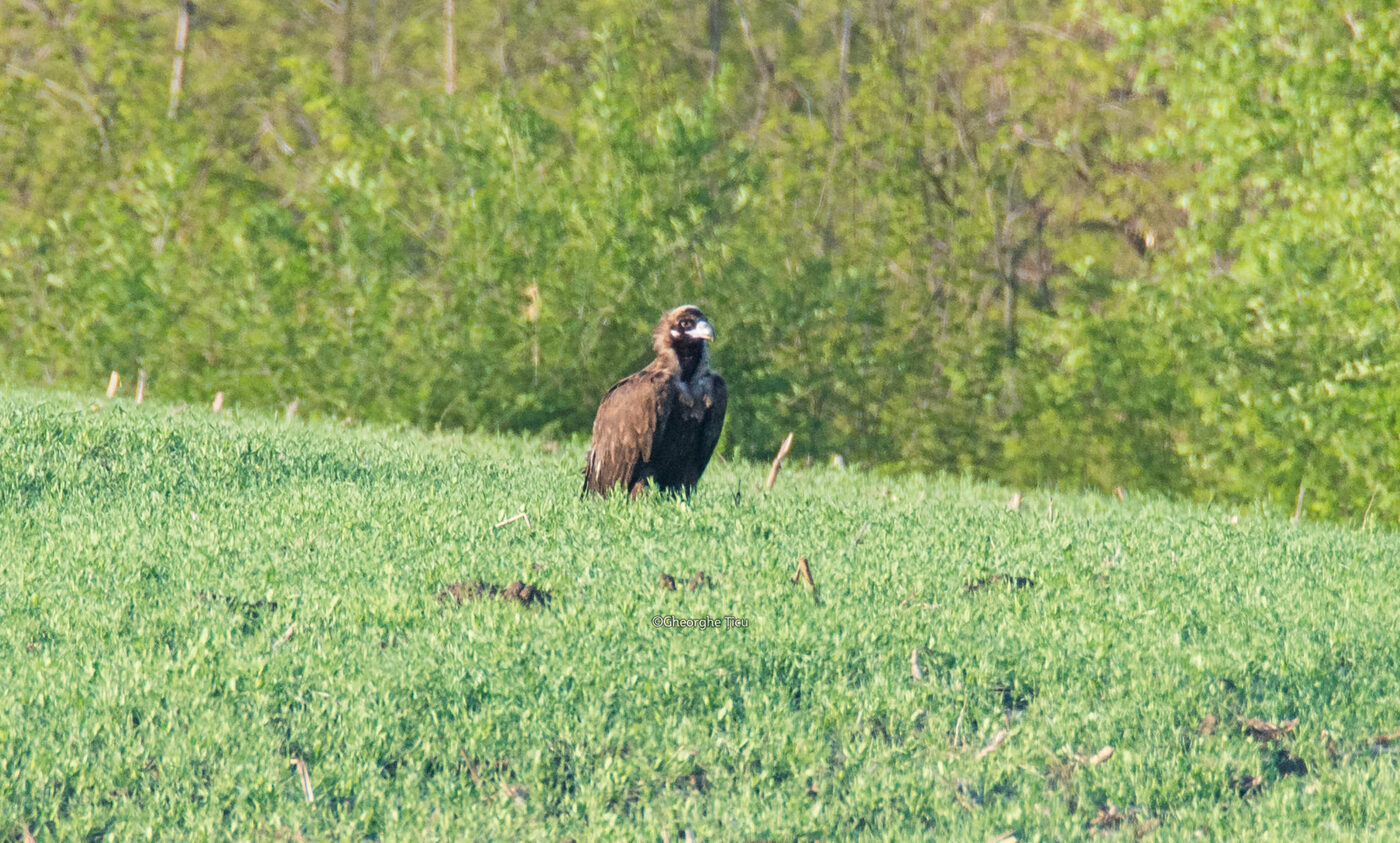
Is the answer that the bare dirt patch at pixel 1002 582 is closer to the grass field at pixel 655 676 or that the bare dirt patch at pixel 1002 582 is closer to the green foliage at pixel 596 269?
the grass field at pixel 655 676

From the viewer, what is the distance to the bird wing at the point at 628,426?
924 centimetres

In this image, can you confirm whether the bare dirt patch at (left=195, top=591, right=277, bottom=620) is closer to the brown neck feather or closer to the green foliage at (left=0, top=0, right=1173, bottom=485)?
the brown neck feather

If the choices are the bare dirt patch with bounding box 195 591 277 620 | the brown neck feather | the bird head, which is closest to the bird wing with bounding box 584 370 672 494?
the brown neck feather

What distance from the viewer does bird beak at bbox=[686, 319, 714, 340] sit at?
9.17 m

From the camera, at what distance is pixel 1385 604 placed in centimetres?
820

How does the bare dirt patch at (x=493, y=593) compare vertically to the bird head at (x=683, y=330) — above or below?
below

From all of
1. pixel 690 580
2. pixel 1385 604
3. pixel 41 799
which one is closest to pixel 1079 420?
pixel 1385 604

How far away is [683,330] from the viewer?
9438 mm

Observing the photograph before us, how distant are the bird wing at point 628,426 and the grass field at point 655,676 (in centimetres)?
33

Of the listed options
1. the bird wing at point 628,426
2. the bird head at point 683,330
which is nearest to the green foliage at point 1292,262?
the bird head at point 683,330

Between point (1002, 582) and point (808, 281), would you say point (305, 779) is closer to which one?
point (1002, 582)

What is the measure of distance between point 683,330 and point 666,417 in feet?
2.03

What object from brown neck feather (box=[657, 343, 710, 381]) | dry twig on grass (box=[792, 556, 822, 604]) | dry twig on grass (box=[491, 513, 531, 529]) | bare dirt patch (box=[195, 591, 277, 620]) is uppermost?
brown neck feather (box=[657, 343, 710, 381])

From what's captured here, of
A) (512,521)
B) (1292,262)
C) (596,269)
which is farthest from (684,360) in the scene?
(1292,262)
